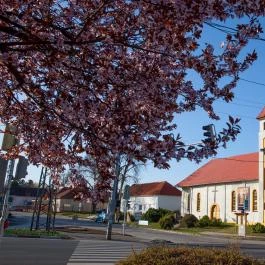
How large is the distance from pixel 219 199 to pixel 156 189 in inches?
911

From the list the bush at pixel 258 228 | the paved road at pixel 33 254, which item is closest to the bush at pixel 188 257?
the paved road at pixel 33 254

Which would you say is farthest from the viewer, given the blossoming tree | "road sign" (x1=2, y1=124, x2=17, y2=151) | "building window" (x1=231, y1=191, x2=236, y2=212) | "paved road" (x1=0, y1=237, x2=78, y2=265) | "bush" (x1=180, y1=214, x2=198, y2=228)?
"building window" (x1=231, y1=191, x2=236, y2=212)

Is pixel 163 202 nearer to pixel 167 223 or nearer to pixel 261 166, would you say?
pixel 261 166

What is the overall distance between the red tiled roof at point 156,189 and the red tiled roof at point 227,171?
1063 centimetres

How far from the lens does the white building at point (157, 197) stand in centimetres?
7888

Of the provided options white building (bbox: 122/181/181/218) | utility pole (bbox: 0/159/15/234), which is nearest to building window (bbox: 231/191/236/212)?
white building (bbox: 122/181/181/218)

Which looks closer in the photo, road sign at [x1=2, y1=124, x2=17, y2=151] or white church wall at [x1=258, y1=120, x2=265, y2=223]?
road sign at [x1=2, y1=124, x2=17, y2=151]

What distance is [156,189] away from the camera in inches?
3179

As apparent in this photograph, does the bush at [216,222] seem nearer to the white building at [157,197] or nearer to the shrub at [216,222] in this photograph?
the shrub at [216,222]

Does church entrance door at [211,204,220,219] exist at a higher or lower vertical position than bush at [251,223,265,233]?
higher

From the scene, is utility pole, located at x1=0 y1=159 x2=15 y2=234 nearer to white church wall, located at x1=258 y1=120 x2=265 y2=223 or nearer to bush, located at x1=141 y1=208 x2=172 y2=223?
white church wall, located at x1=258 y1=120 x2=265 y2=223

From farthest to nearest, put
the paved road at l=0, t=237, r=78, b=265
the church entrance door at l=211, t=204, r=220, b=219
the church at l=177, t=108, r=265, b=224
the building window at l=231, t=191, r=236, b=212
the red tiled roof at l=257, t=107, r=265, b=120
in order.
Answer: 1. the church entrance door at l=211, t=204, r=220, b=219
2. the building window at l=231, t=191, r=236, b=212
3. the red tiled roof at l=257, t=107, r=265, b=120
4. the church at l=177, t=108, r=265, b=224
5. the paved road at l=0, t=237, r=78, b=265

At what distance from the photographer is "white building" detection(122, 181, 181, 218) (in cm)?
7888

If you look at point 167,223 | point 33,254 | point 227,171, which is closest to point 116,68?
point 33,254
